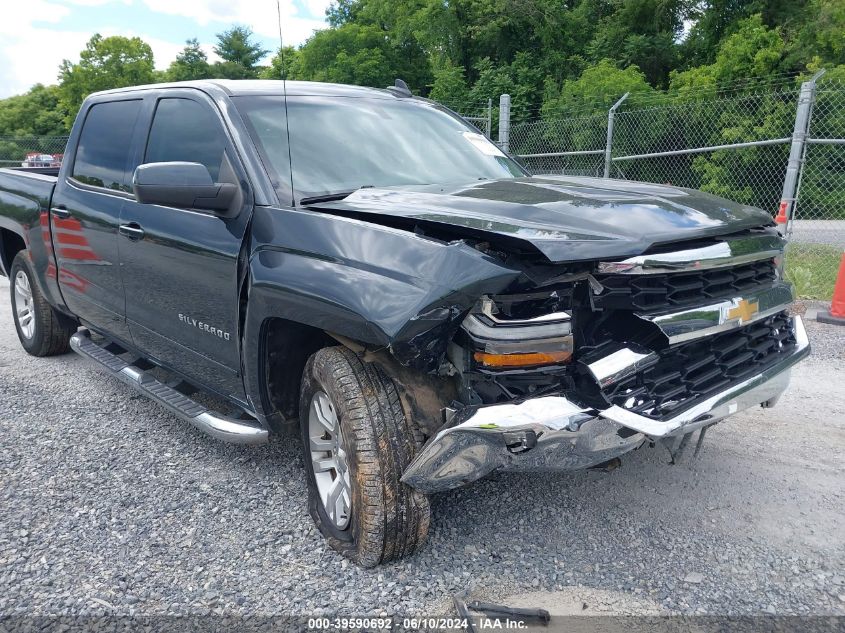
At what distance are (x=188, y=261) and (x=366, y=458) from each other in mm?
1414

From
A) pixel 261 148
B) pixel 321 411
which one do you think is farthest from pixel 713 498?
pixel 261 148

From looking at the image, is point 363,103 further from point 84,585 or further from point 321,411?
point 84,585

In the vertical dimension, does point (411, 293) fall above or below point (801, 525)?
above

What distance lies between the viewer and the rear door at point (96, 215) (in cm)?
398

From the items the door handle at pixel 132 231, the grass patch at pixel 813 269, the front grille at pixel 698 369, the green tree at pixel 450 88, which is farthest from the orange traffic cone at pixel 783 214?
the green tree at pixel 450 88

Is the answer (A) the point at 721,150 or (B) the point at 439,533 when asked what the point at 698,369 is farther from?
(A) the point at 721,150

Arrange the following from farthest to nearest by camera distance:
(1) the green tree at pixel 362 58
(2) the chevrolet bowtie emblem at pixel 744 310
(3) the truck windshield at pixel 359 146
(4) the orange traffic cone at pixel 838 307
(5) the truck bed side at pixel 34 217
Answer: (1) the green tree at pixel 362 58 < (4) the orange traffic cone at pixel 838 307 < (5) the truck bed side at pixel 34 217 < (3) the truck windshield at pixel 359 146 < (2) the chevrolet bowtie emblem at pixel 744 310

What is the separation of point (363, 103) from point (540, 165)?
9168 millimetres

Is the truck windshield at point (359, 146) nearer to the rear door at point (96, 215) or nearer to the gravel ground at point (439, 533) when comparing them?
the rear door at point (96, 215)

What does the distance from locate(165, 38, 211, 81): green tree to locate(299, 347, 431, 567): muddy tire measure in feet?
197

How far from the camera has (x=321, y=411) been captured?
283cm

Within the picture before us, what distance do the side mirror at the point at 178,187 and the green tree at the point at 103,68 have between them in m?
56.4

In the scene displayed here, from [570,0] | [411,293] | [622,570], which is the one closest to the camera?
[411,293]

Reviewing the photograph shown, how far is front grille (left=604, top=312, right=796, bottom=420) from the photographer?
2.37 metres
